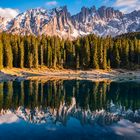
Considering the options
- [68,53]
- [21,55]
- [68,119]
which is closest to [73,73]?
[68,53]

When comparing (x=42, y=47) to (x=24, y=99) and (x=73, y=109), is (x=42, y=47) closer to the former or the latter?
(x=24, y=99)

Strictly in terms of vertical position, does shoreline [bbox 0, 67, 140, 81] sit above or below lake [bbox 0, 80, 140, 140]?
above

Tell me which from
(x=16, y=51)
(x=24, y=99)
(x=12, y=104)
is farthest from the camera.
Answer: (x=16, y=51)

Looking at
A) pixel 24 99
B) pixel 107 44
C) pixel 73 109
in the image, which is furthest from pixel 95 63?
pixel 73 109

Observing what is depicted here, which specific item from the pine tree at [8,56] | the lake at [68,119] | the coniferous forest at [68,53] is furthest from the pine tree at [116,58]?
the lake at [68,119]

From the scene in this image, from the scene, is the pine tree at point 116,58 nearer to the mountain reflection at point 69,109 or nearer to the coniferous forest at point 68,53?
the coniferous forest at point 68,53

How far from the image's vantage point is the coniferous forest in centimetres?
13412

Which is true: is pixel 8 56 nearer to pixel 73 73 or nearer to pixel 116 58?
pixel 73 73

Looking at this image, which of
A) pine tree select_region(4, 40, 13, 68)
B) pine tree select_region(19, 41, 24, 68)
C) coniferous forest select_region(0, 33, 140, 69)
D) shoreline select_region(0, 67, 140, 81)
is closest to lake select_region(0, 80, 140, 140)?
shoreline select_region(0, 67, 140, 81)

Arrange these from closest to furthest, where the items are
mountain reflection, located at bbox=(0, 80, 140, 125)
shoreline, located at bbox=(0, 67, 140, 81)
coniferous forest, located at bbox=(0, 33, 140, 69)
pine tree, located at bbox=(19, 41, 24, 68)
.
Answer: mountain reflection, located at bbox=(0, 80, 140, 125) → shoreline, located at bbox=(0, 67, 140, 81) → pine tree, located at bbox=(19, 41, 24, 68) → coniferous forest, located at bbox=(0, 33, 140, 69)

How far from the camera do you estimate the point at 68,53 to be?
477 feet

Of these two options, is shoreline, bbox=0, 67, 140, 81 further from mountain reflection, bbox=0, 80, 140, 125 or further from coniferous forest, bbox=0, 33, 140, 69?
mountain reflection, bbox=0, 80, 140, 125

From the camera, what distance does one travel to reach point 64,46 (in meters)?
149

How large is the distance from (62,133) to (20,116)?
34.7 feet
